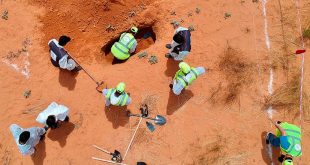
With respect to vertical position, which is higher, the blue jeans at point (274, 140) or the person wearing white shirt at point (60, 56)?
the person wearing white shirt at point (60, 56)

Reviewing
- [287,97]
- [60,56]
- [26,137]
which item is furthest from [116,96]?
[287,97]

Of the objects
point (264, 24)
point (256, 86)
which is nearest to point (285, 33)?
point (264, 24)

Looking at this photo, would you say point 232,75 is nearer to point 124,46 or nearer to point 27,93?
point 124,46

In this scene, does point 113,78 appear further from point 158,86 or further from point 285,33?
point 285,33

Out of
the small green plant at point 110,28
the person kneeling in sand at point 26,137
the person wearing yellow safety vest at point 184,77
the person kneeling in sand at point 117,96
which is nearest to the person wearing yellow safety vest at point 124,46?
the small green plant at point 110,28

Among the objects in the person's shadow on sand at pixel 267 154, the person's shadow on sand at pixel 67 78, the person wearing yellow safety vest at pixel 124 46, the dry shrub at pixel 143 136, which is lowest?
the person's shadow on sand at pixel 267 154

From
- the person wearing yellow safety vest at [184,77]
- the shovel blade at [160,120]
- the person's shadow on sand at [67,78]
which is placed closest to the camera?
the person wearing yellow safety vest at [184,77]

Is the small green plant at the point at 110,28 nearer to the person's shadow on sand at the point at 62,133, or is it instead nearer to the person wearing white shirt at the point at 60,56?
the person wearing white shirt at the point at 60,56
